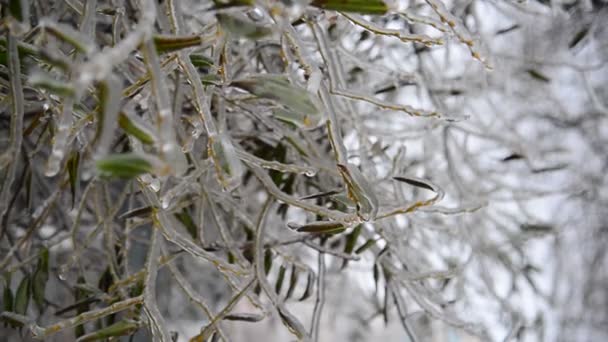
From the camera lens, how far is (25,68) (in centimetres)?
46

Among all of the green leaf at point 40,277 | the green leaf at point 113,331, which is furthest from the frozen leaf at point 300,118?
the green leaf at point 40,277

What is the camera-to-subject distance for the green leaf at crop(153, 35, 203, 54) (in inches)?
12.6

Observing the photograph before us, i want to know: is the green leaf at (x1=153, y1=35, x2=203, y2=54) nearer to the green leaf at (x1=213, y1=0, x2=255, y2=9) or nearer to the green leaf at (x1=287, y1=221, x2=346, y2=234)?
the green leaf at (x1=213, y1=0, x2=255, y2=9)

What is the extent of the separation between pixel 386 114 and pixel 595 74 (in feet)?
4.24

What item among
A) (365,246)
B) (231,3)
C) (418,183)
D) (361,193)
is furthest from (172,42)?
(365,246)

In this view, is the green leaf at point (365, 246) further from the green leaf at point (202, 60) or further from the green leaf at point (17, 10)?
→ the green leaf at point (17, 10)

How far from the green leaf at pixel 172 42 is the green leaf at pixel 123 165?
8 cm

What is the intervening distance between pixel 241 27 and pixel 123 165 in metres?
0.09

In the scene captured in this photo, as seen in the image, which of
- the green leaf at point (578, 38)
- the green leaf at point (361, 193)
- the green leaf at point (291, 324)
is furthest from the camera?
the green leaf at point (578, 38)

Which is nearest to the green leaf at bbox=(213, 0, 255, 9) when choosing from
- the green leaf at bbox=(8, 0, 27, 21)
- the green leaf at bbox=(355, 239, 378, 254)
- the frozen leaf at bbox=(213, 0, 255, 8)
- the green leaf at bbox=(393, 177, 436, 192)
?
the frozen leaf at bbox=(213, 0, 255, 8)

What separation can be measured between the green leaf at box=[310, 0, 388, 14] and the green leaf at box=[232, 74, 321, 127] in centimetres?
5

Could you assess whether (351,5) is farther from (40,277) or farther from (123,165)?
(40,277)

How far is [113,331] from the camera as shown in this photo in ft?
1.58

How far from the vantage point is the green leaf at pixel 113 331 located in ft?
1.56
